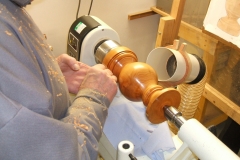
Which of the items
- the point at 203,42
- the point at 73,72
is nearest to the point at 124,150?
the point at 73,72

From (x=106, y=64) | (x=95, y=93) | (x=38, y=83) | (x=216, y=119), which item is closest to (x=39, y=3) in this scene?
(x=106, y=64)

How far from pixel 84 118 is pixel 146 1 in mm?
1213

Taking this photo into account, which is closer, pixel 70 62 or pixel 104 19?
pixel 70 62

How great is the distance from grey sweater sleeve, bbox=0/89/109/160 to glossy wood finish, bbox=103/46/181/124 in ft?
0.52

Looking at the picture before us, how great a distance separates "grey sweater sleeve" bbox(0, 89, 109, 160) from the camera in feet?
1.16

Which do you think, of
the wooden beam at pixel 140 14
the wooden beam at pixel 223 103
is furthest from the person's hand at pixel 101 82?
the wooden beam at pixel 140 14

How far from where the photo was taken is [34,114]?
1.24ft

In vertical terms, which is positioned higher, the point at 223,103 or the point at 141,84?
the point at 141,84

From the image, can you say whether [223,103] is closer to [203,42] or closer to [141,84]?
[203,42]

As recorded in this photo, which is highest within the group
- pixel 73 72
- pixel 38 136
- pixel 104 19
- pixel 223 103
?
pixel 38 136

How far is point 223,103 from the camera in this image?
1.02 m

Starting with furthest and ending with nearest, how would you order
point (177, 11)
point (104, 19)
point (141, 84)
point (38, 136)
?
point (104, 19) < point (177, 11) < point (141, 84) < point (38, 136)

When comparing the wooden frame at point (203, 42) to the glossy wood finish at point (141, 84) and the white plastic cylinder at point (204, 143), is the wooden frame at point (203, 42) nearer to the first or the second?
the glossy wood finish at point (141, 84)

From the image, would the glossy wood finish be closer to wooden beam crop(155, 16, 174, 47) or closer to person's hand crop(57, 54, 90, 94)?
person's hand crop(57, 54, 90, 94)
